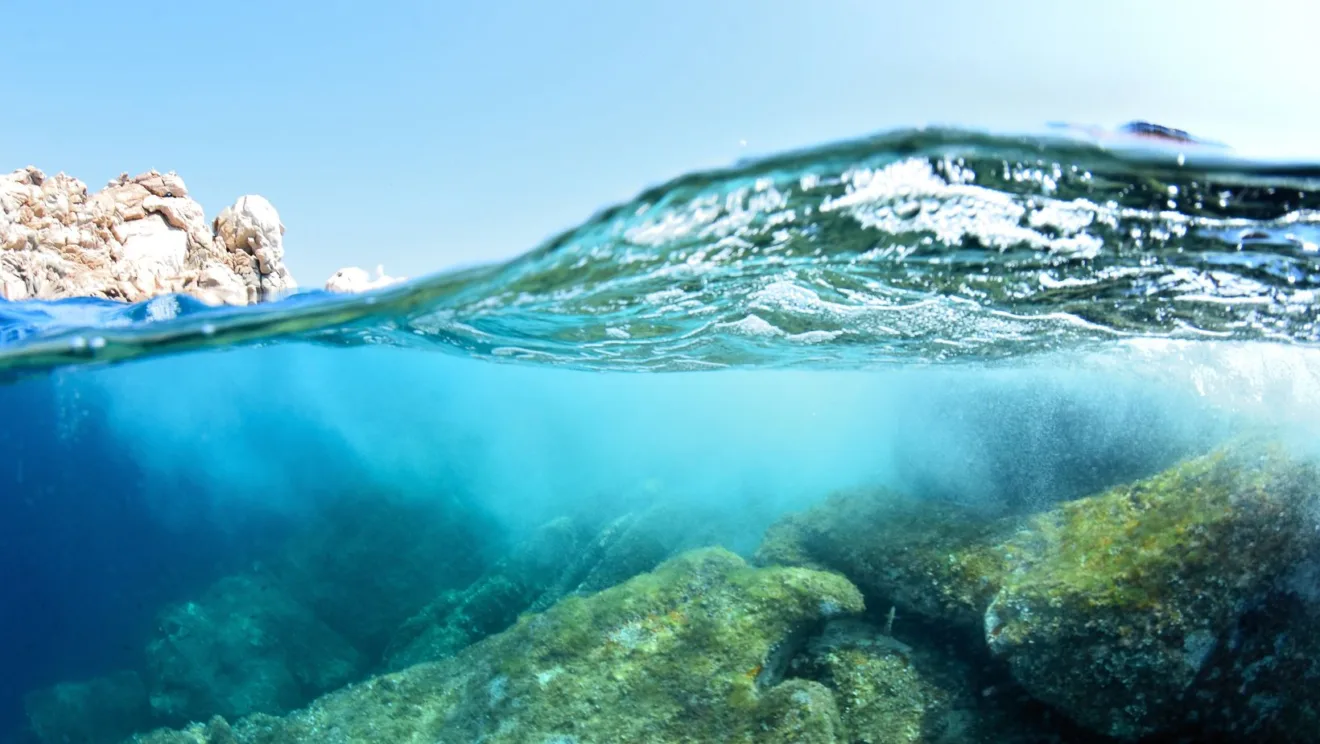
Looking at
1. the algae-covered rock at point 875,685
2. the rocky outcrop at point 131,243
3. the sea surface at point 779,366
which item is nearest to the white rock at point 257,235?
the rocky outcrop at point 131,243

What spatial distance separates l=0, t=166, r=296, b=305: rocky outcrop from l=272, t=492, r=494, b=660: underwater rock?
25.9ft

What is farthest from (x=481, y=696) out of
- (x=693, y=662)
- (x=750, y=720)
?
(x=750, y=720)

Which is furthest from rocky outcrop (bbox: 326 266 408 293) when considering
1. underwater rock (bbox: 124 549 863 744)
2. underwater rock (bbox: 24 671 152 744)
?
underwater rock (bbox: 24 671 152 744)

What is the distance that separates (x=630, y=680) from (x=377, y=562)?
39.6 feet

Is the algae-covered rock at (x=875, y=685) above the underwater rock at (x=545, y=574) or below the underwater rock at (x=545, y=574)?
above

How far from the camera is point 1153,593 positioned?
27.0ft

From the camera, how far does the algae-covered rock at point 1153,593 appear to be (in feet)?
25.8

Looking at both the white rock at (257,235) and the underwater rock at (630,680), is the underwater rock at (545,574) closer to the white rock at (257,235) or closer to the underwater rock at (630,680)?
the underwater rock at (630,680)

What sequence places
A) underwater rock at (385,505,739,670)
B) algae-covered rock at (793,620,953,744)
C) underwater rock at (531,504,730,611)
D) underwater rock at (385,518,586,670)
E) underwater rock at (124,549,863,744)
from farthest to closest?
1. underwater rock at (531,504,730,611)
2. underwater rock at (385,505,739,670)
3. underwater rock at (385,518,586,670)
4. underwater rock at (124,549,863,744)
5. algae-covered rock at (793,620,953,744)

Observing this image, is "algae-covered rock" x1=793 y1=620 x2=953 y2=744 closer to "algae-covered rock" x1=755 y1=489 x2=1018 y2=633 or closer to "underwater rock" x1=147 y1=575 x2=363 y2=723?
"algae-covered rock" x1=755 y1=489 x2=1018 y2=633

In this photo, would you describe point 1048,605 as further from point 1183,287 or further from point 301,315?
point 301,315

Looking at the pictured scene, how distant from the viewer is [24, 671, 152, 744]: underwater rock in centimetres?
1485

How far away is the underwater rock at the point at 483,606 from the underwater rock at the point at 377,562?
4.47 ft

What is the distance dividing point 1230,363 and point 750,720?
13.4 m
